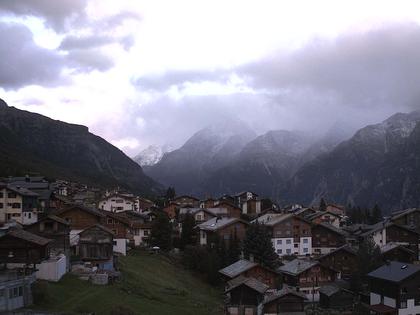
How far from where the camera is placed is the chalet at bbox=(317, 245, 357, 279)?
72.9m

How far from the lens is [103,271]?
154ft

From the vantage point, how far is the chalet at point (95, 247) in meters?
51.7

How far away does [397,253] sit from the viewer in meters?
76.2

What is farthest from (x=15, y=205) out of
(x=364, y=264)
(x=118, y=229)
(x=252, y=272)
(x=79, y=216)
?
(x=364, y=264)

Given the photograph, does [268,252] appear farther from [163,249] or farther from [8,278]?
[8,278]

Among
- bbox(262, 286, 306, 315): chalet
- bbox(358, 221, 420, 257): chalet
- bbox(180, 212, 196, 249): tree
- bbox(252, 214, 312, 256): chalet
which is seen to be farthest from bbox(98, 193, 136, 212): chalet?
bbox(262, 286, 306, 315): chalet

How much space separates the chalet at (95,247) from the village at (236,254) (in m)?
0.10

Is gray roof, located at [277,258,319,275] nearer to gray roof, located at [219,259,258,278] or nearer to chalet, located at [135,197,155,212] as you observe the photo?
gray roof, located at [219,259,258,278]

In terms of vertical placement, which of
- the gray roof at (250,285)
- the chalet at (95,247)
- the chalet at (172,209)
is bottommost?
the gray roof at (250,285)

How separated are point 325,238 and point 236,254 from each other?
76.0 feet

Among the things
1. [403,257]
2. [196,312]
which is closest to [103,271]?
[196,312]

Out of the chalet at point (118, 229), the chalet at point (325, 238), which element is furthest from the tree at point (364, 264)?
the chalet at point (118, 229)

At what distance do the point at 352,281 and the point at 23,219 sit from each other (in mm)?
46259

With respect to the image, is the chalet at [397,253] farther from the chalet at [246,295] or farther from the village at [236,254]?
the chalet at [246,295]
